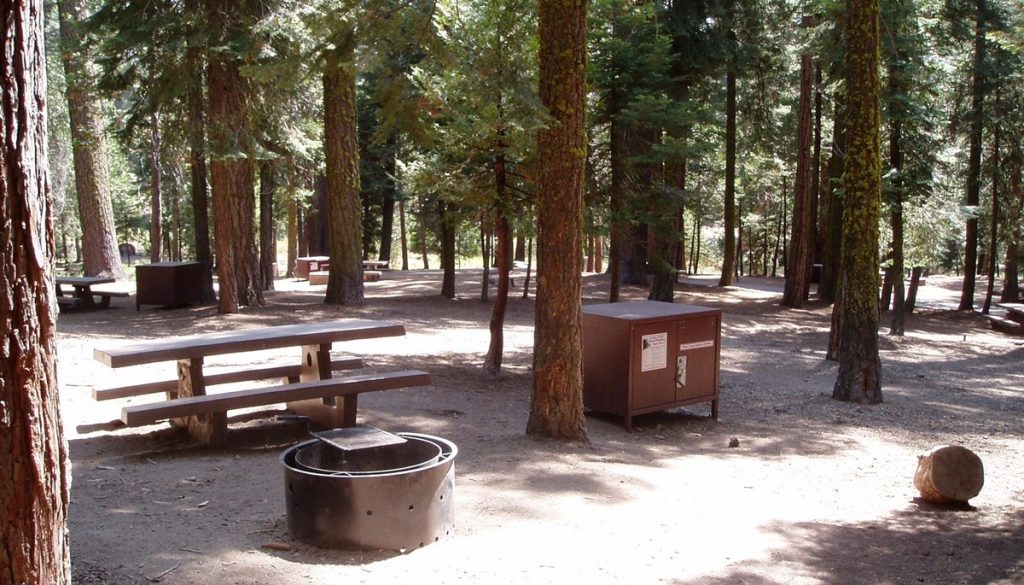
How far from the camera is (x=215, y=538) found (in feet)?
17.1

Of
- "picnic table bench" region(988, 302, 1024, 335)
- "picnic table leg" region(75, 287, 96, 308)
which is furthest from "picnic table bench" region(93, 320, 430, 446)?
"picnic table bench" region(988, 302, 1024, 335)

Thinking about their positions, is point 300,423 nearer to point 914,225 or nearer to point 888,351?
point 888,351

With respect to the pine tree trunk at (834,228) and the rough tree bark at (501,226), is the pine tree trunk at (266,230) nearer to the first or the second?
the rough tree bark at (501,226)

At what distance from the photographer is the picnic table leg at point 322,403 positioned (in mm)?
7953

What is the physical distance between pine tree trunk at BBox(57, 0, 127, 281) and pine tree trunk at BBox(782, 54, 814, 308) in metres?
17.2

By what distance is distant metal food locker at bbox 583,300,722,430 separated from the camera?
9664mm

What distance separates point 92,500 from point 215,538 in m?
1.26

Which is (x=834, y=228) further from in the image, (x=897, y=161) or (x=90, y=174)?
(x=90, y=174)

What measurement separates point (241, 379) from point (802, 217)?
18.7 meters

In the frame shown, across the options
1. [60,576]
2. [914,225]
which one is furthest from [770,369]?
[60,576]

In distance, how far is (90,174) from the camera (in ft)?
70.8

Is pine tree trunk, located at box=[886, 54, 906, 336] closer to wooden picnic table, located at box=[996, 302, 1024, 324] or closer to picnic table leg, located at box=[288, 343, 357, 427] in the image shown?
wooden picnic table, located at box=[996, 302, 1024, 324]

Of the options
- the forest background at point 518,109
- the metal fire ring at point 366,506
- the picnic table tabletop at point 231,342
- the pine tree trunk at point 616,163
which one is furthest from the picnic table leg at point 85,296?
the metal fire ring at point 366,506

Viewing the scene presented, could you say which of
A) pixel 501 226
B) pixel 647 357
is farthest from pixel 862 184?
pixel 501 226
